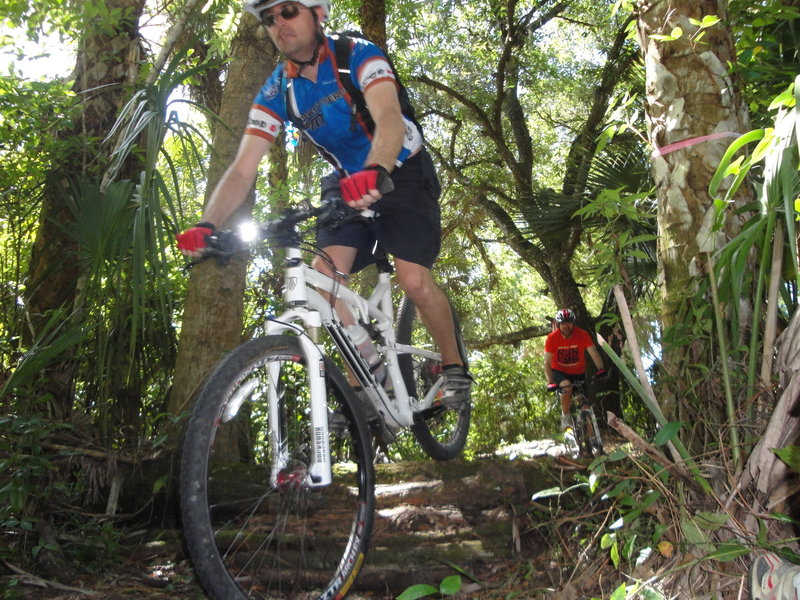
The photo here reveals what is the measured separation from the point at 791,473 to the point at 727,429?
1.03 ft

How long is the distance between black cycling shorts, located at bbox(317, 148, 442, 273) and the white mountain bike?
0.62 m

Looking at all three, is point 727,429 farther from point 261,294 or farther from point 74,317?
point 261,294

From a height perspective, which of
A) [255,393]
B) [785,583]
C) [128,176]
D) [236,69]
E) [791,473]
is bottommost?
[785,583]

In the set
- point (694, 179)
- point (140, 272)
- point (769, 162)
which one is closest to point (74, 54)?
point (140, 272)

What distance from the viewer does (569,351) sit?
328 inches

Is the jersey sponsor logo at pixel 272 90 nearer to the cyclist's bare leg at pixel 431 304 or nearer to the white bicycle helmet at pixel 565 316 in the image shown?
the cyclist's bare leg at pixel 431 304

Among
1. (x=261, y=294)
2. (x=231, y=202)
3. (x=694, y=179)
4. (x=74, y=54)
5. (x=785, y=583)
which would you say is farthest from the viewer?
(x=261, y=294)

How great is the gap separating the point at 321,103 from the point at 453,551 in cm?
208

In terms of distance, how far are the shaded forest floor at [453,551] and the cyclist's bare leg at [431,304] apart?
2.25 ft

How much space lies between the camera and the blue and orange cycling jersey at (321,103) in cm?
305

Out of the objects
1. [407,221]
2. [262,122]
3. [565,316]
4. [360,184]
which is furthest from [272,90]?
[565,316]

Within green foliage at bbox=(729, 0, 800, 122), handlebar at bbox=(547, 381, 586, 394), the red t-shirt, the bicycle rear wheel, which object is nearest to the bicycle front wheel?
the bicycle rear wheel

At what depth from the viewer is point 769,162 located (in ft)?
5.97

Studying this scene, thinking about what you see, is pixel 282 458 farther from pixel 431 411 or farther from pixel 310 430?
pixel 431 411
